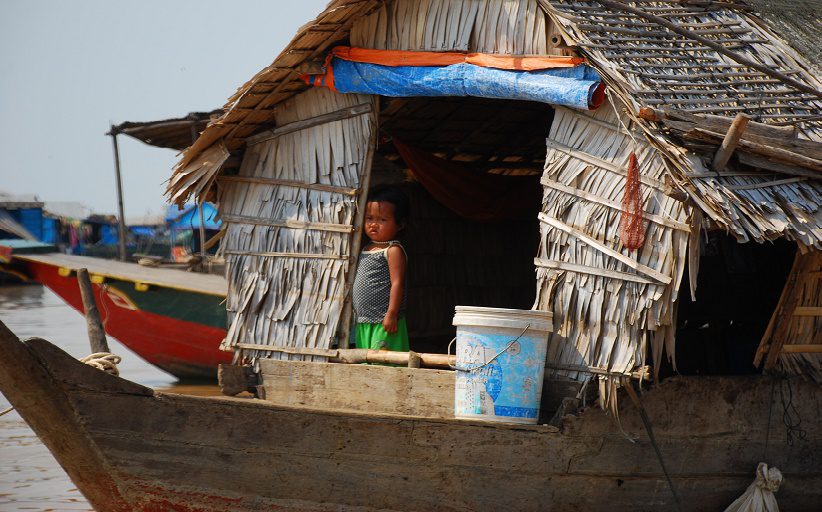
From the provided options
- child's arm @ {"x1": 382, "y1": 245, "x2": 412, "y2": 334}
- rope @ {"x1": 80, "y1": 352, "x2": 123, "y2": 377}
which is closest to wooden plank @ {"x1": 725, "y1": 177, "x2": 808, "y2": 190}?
child's arm @ {"x1": 382, "y1": 245, "x2": 412, "y2": 334}

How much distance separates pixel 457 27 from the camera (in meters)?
5.43

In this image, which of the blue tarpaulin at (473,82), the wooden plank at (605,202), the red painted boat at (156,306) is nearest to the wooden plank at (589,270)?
the wooden plank at (605,202)

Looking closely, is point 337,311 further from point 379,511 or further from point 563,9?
point 563,9

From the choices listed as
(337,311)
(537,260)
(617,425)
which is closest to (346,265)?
(337,311)

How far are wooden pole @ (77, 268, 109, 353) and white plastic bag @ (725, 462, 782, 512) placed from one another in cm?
347

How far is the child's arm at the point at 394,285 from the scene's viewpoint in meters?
5.80

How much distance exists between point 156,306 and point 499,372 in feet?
23.2

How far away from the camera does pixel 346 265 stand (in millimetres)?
5832

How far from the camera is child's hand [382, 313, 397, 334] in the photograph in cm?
582

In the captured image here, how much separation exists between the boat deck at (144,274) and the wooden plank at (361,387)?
496 centimetres

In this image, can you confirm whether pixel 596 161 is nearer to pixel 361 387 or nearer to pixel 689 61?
pixel 689 61

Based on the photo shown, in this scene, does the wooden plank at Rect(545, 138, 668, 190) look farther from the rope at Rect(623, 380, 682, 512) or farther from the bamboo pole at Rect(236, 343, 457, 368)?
the bamboo pole at Rect(236, 343, 457, 368)

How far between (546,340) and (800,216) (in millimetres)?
1287

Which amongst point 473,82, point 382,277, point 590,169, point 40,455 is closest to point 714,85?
point 590,169
